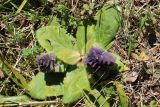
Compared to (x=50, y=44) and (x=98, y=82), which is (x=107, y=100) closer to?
(x=98, y=82)

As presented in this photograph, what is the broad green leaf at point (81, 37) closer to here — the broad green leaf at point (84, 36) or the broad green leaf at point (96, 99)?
the broad green leaf at point (84, 36)

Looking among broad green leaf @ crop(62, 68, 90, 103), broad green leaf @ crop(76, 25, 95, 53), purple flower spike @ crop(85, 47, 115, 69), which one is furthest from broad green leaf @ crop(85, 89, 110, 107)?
broad green leaf @ crop(76, 25, 95, 53)

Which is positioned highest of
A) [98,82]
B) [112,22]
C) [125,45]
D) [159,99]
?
[112,22]

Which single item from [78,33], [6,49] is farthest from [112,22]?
[6,49]

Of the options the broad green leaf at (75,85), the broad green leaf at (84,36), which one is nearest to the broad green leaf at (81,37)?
the broad green leaf at (84,36)

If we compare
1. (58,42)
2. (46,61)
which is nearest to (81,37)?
(58,42)

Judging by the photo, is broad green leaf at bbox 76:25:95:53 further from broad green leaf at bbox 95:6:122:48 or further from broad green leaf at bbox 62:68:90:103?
broad green leaf at bbox 62:68:90:103
